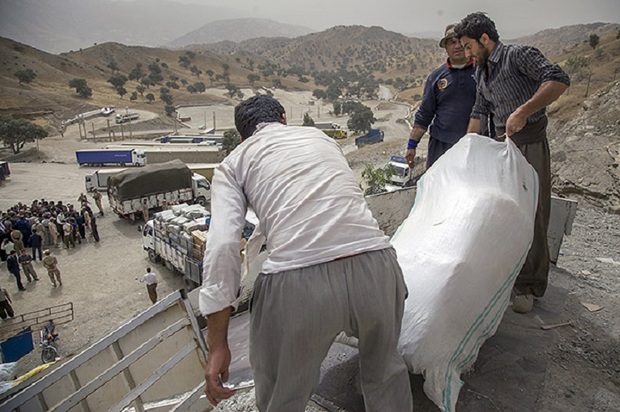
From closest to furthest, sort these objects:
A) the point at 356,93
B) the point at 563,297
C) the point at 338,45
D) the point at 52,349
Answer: the point at 563,297
the point at 52,349
the point at 356,93
the point at 338,45

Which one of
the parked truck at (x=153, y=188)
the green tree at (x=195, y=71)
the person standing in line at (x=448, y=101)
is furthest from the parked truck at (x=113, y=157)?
the green tree at (x=195, y=71)

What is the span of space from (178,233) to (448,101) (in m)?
8.61

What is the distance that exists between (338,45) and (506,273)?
128 m

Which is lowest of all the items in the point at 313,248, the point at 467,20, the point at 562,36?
the point at 313,248

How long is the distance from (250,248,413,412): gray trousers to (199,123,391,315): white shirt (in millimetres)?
54

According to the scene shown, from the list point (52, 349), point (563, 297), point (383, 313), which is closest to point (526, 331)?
point (563, 297)

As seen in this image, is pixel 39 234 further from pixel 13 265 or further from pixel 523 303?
pixel 523 303

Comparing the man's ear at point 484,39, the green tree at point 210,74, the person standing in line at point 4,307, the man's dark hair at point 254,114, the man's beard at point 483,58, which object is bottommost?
the person standing in line at point 4,307

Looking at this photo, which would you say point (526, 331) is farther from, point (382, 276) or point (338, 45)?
point (338, 45)

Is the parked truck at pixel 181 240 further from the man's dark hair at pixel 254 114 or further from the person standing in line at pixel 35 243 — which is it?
the man's dark hair at pixel 254 114

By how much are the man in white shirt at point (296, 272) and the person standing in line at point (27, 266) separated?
12046 millimetres

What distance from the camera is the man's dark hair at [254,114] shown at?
1.72 metres

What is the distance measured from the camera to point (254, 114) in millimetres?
1725

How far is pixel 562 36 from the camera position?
316 feet
